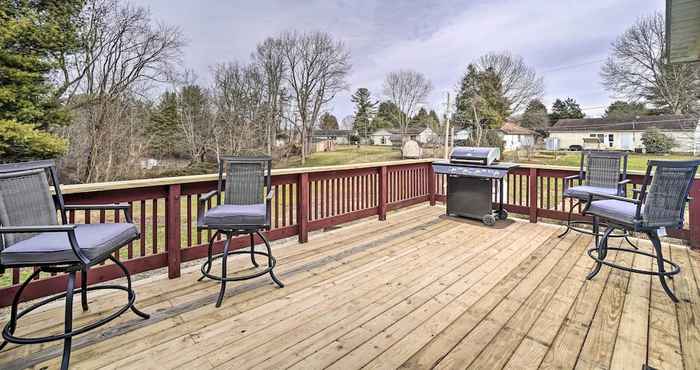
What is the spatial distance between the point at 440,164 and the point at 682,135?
18958mm

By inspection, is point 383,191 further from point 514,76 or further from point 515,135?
point 515,135

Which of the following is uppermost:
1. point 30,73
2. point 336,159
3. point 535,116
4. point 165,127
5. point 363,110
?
point 363,110

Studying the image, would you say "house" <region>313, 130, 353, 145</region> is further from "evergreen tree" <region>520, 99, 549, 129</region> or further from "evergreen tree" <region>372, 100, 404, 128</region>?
"evergreen tree" <region>520, 99, 549, 129</region>

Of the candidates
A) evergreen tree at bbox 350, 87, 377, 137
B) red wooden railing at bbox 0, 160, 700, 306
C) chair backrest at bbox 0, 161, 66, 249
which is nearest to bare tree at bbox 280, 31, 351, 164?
evergreen tree at bbox 350, 87, 377, 137

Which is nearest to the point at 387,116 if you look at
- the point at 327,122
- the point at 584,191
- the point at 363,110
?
the point at 363,110

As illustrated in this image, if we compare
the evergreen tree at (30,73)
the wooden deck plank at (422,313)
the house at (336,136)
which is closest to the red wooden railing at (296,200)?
the wooden deck plank at (422,313)

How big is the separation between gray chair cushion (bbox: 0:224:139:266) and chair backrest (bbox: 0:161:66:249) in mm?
89

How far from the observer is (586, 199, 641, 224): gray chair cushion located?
2.36 m

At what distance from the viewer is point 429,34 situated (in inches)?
405

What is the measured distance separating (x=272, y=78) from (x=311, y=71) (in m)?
2.77

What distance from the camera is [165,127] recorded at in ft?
45.9

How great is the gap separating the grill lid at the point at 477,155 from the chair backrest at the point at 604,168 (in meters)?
0.98

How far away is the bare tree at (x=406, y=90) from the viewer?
23953 mm

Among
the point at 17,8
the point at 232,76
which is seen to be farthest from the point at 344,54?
the point at 17,8
